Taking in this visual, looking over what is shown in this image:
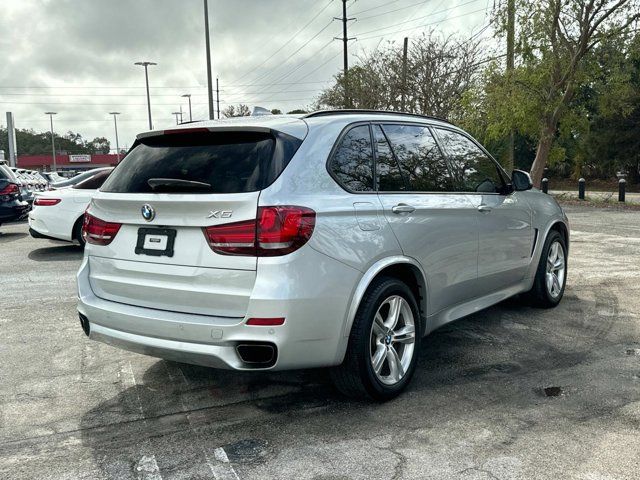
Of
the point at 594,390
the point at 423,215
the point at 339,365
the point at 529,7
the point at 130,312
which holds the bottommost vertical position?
the point at 594,390

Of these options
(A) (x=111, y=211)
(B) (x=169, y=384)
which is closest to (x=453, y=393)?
(B) (x=169, y=384)

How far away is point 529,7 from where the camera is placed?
65.3 ft

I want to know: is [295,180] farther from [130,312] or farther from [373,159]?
[130,312]

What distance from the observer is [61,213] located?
10.3 meters

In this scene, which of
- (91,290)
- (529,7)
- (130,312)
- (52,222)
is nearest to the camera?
(130,312)

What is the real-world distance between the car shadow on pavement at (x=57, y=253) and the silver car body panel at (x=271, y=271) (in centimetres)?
652

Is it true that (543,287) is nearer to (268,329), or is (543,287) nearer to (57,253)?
(268,329)

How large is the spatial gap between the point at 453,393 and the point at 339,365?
2.78ft

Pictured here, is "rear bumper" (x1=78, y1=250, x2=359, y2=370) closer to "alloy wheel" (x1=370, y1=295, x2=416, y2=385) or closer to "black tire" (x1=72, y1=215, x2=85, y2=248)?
"alloy wheel" (x1=370, y1=295, x2=416, y2=385)

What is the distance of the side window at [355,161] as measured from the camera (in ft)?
11.9

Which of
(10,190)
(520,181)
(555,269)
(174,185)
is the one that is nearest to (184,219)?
(174,185)

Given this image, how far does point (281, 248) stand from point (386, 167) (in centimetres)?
116

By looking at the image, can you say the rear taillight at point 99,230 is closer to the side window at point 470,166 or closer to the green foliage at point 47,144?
the side window at point 470,166

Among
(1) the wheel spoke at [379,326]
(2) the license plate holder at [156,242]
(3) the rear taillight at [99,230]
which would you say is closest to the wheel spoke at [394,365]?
(1) the wheel spoke at [379,326]
